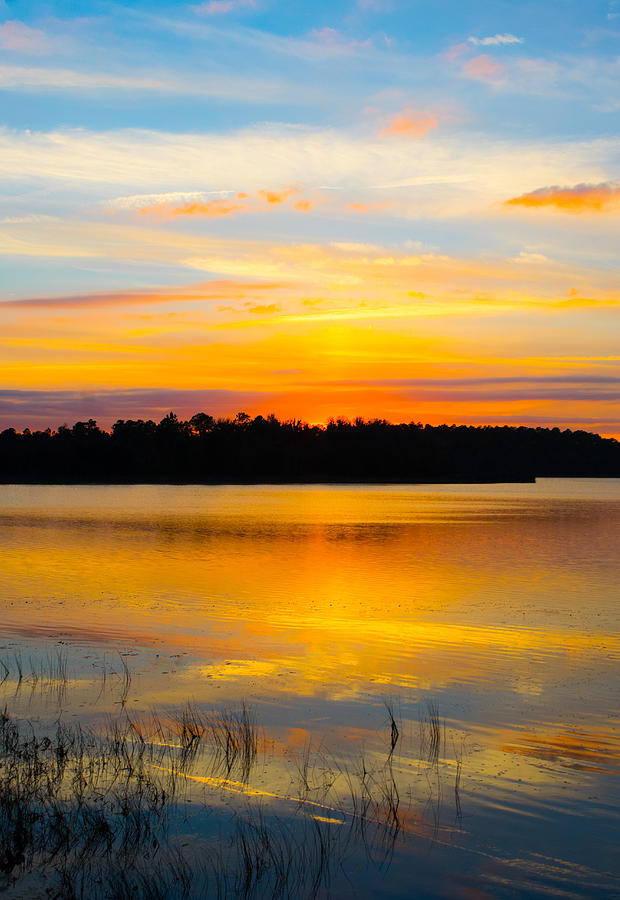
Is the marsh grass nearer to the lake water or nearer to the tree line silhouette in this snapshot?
the lake water

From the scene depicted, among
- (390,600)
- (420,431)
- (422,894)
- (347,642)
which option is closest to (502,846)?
(422,894)

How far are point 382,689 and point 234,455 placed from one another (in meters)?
167

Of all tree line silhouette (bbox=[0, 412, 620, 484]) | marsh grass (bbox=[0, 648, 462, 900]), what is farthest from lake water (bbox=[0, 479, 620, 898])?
tree line silhouette (bbox=[0, 412, 620, 484])

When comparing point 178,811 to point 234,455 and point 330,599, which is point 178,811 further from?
point 234,455

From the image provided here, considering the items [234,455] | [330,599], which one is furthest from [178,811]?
[234,455]

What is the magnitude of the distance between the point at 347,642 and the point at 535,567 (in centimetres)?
1656

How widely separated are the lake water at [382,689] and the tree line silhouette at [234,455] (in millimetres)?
135914

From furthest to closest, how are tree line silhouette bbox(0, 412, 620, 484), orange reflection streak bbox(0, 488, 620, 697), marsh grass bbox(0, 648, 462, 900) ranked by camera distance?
tree line silhouette bbox(0, 412, 620, 484)
orange reflection streak bbox(0, 488, 620, 697)
marsh grass bbox(0, 648, 462, 900)

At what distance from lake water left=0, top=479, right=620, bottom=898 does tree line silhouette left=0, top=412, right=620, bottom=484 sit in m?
136

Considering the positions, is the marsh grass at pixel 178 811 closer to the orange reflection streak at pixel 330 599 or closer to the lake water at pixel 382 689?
the lake water at pixel 382 689

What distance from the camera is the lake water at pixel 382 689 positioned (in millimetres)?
7742

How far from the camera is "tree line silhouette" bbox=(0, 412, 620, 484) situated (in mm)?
165750

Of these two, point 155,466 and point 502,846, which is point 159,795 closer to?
point 502,846

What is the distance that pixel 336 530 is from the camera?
172 ft
